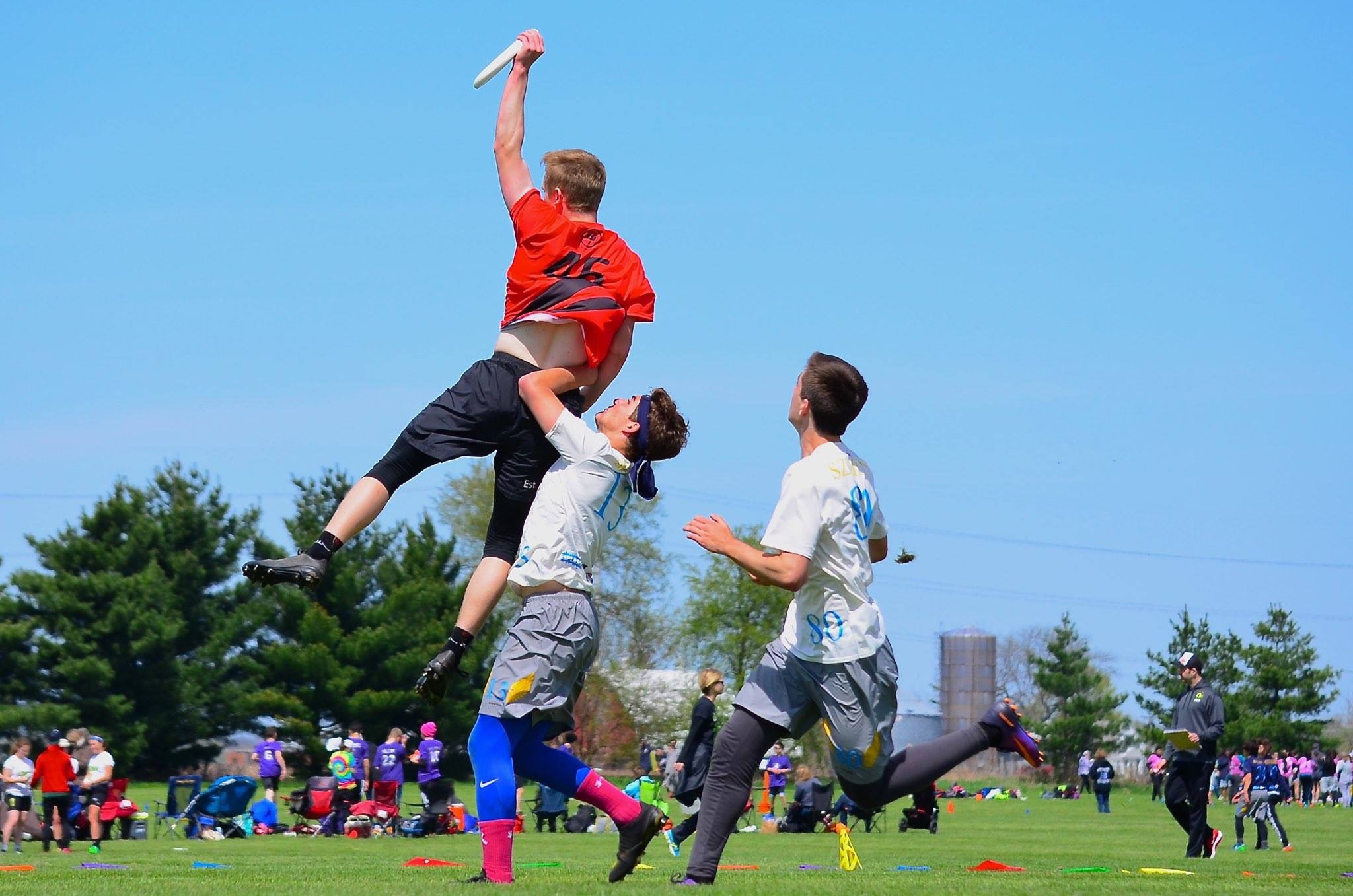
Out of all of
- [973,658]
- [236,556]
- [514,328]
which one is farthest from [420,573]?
[973,658]

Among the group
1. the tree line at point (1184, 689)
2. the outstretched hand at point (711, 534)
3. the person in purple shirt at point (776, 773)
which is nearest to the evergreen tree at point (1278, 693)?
the tree line at point (1184, 689)

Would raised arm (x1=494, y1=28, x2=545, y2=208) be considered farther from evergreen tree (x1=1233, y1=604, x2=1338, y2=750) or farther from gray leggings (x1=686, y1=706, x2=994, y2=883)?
evergreen tree (x1=1233, y1=604, x2=1338, y2=750)

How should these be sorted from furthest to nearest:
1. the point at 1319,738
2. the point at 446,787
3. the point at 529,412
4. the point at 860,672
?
the point at 1319,738 → the point at 446,787 → the point at 529,412 → the point at 860,672

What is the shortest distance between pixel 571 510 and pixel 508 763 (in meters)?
0.99

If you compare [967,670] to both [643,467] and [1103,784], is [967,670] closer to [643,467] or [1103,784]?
[1103,784]

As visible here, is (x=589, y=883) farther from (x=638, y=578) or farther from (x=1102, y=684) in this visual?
(x=1102, y=684)

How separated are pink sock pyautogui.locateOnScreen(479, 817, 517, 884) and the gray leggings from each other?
0.69 meters

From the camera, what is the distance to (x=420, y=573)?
52375 millimetres

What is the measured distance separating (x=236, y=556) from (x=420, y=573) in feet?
20.5

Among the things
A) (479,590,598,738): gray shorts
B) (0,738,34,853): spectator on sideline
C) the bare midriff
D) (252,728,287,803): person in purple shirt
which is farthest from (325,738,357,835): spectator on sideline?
(479,590,598,738): gray shorts

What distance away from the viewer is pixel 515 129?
6707 millimetres

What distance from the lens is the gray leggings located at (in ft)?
18.7

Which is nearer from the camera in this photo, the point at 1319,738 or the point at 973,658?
the point at 1319,738

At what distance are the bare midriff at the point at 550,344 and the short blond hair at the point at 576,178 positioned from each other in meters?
0.61
